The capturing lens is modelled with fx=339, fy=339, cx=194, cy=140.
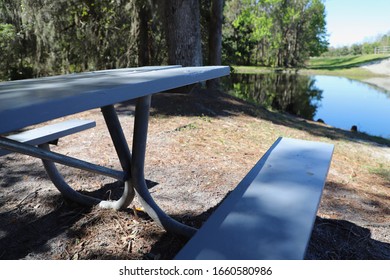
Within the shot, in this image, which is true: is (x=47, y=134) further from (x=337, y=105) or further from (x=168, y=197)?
(x=337, y=105)

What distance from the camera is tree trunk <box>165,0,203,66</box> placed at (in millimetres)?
5610

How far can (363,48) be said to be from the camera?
5431 centimetres

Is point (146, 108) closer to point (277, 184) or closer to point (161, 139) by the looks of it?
point (277, 184)

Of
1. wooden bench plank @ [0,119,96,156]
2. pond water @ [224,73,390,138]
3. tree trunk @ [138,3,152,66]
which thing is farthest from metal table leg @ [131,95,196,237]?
pond water @ [224,73,390,138]

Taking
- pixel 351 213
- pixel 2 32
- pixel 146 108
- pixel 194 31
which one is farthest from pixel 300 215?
pixel 2 32

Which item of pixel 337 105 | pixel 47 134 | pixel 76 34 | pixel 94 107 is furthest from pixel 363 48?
pixel 94 107

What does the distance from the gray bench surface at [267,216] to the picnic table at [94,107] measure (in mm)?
510

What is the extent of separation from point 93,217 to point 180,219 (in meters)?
0.58

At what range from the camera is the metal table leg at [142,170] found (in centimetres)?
186

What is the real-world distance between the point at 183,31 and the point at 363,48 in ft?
187

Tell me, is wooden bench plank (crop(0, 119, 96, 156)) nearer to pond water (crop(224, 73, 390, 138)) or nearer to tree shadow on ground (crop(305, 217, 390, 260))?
tree shadow on ground (crop(305, 217, 390, 260))

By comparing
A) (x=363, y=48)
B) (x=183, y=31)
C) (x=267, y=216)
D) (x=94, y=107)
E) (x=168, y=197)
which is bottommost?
(x=168, y=197)

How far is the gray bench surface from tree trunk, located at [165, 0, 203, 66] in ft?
13.2

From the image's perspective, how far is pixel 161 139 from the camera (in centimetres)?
403
